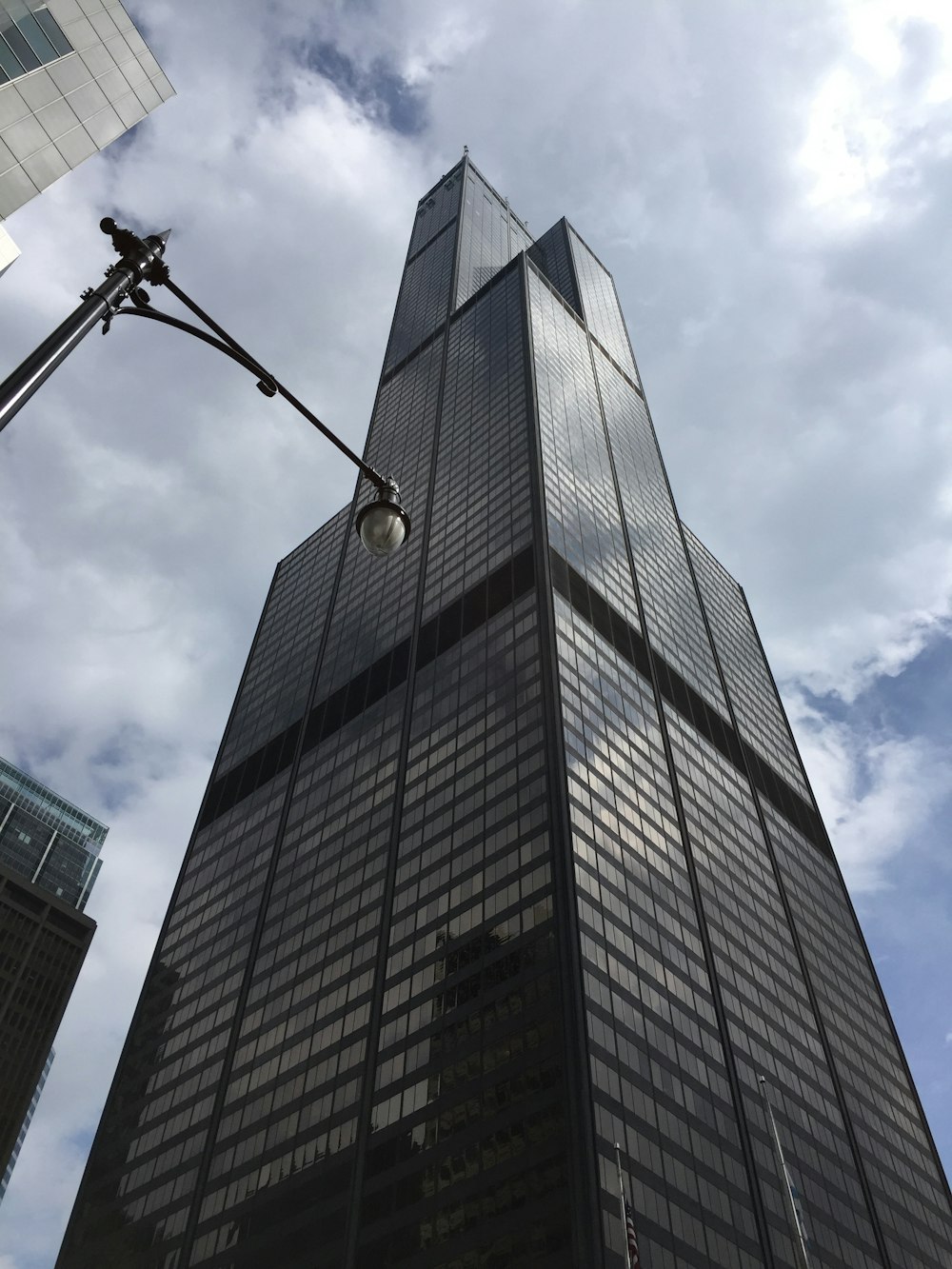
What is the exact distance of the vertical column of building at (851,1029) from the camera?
307ft

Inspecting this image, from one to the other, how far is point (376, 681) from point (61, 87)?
99.1 metres

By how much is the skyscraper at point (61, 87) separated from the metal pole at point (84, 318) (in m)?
16.2

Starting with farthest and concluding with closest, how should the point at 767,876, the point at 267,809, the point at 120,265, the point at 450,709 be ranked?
the point at 267,809, the point at 767,876, the point at 450,709, the point at 120,265

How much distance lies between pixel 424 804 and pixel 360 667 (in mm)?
36072

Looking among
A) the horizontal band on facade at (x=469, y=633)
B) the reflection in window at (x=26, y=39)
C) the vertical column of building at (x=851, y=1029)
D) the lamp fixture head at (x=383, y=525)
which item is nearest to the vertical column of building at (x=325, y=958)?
the horizontal band on facade at (x=469, y=633)

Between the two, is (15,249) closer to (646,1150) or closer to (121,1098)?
(646,1150)

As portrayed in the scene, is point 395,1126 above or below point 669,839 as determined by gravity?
below

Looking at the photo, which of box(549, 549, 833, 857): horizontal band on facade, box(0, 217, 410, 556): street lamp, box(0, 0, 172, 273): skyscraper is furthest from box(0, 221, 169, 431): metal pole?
box(549, 549, 833, 857): horizontal band on facade

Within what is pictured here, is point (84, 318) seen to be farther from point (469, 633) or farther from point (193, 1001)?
point (193, 1001)

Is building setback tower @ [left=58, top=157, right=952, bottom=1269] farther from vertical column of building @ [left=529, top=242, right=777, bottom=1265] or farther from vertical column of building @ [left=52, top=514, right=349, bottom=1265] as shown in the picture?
vertical column of building @ [left=52, top=514, right=349, bottom=1265]

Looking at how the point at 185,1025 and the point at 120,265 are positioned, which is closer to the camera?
the point at 120,265

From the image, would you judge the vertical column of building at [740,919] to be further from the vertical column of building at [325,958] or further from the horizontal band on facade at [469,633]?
the vertical column of building at [325,958]

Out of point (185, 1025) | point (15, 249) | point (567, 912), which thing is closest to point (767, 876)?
point (567, 912)

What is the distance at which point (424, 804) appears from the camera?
99.4 metres
